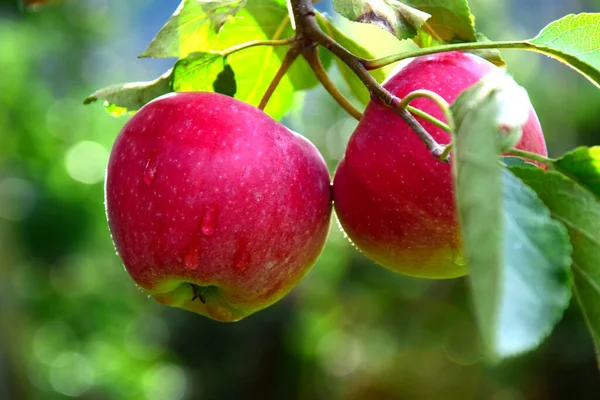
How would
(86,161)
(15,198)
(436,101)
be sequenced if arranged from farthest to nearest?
(86,161)
(15,198)
(436,101)

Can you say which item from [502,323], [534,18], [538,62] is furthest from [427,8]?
[534,18]

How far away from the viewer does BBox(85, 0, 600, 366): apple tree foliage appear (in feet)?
0.91

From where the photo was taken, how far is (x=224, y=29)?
2.23 feet

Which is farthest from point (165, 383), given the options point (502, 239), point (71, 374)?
point (502, 239)

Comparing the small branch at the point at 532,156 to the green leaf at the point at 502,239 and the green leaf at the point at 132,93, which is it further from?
the green leaf at the point at 132,93

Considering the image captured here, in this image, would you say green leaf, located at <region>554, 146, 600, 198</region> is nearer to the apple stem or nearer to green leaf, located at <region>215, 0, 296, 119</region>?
the apple stem

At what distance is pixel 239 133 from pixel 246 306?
0.46ft

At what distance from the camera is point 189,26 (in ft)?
1.98

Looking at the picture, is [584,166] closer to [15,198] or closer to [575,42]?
[575,42]

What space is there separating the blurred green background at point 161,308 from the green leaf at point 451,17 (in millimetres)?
2531

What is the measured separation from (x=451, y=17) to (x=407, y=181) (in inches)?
6.5

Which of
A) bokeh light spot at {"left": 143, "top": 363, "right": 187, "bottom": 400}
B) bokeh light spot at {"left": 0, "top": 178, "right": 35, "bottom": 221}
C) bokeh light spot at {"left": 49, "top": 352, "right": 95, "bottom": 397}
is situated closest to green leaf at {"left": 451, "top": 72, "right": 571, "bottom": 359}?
bokeh light spot at {"left": 0, "top": 178, "right": 35, "bottom": 221}

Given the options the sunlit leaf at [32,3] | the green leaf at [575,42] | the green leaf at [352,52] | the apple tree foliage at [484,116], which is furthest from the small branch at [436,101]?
the sunlit leaf at [32,3]

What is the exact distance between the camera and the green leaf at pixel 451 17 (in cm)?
59
